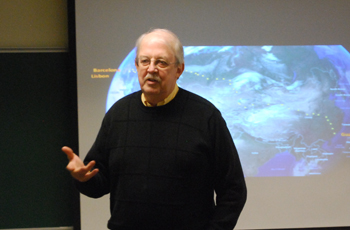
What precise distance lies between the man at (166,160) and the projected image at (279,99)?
1916 mm

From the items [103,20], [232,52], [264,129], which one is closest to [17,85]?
[103,20]

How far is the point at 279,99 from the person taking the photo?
3.30m

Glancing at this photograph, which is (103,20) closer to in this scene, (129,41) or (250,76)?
(129,41)

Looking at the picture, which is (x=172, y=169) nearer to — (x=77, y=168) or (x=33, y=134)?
(x=77, y=168)

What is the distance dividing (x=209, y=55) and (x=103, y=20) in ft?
3.40

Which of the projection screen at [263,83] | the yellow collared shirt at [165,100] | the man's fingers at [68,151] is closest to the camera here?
the man's fingers at [68,151]

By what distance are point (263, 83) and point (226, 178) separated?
2160 millimetres

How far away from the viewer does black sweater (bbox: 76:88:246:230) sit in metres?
1.26

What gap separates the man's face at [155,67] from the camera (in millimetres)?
1269

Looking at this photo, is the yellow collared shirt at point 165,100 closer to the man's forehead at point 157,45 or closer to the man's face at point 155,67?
the man's face at point 155,67

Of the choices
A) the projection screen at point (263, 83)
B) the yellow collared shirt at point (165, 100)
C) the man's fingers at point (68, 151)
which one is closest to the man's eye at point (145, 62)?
the yellow collared shirt at point (165, 100)

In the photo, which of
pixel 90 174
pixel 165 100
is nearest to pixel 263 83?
pixel 165 100

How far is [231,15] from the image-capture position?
3.26 metres

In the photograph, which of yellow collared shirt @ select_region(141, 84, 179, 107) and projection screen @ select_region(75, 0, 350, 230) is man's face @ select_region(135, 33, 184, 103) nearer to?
yellow collared shirt @ select_region(141, 84, 179, 107)
